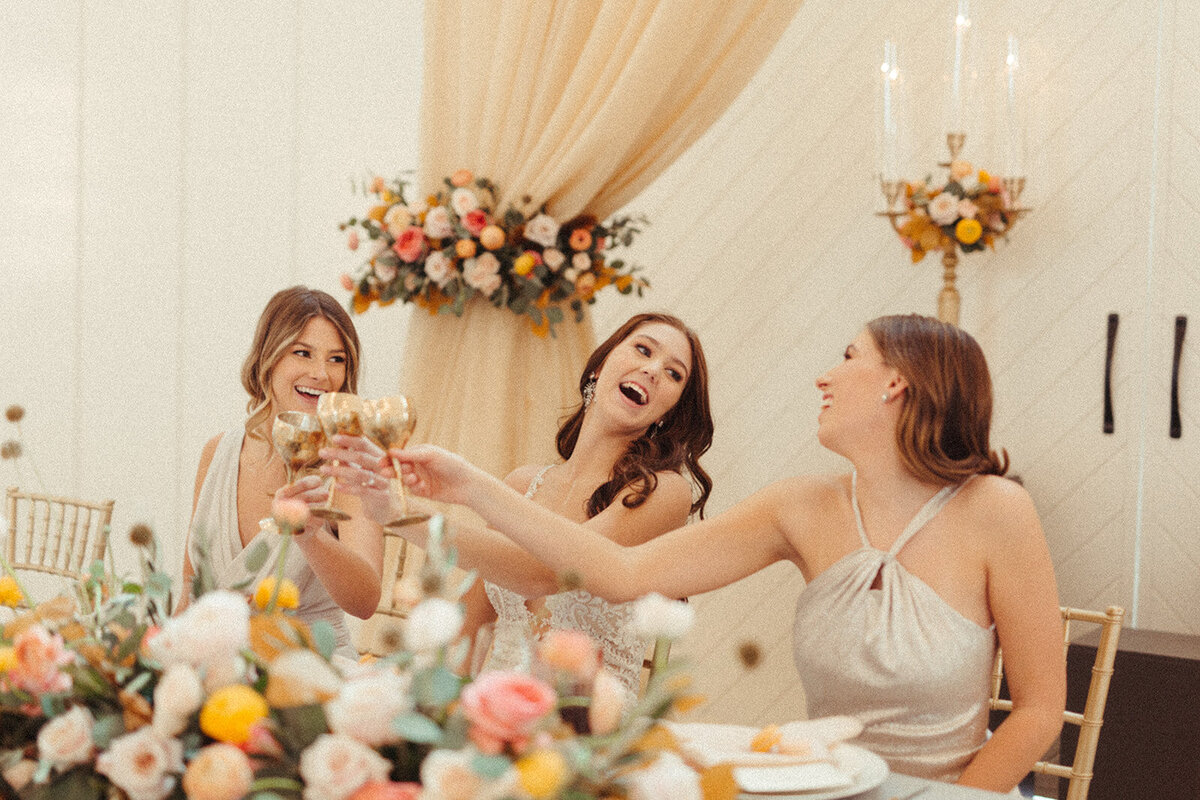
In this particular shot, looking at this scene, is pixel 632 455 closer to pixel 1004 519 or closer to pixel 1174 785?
pixel 1004 519

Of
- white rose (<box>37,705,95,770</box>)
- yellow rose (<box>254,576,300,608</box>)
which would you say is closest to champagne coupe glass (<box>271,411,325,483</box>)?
yellow rose (<box>254,576,300,608</box>)

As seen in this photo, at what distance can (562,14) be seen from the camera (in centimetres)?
300

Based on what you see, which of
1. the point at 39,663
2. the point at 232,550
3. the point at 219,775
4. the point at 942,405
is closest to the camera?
the point at 219,775

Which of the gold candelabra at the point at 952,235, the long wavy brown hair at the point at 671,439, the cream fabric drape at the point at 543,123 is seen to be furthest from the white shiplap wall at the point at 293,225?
the long wavy brown hair at the point at 671,439

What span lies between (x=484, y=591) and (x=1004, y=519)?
3.32 ft

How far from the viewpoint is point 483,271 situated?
9.55 ft

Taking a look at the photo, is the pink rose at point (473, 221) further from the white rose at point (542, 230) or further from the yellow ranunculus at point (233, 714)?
the yellow ranunculus at point (233, 714)

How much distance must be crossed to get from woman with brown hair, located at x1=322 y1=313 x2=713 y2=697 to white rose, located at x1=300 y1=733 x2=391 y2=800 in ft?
3.89

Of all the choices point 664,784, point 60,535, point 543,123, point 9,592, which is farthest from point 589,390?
point 664,784

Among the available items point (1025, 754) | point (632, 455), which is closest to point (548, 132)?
point (632, 455)

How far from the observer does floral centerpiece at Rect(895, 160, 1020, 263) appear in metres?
3.40

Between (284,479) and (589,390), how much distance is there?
63 centimetres

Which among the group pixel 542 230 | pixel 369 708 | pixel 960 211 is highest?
pixel 960 211

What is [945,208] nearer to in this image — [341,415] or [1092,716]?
[1092,716]
